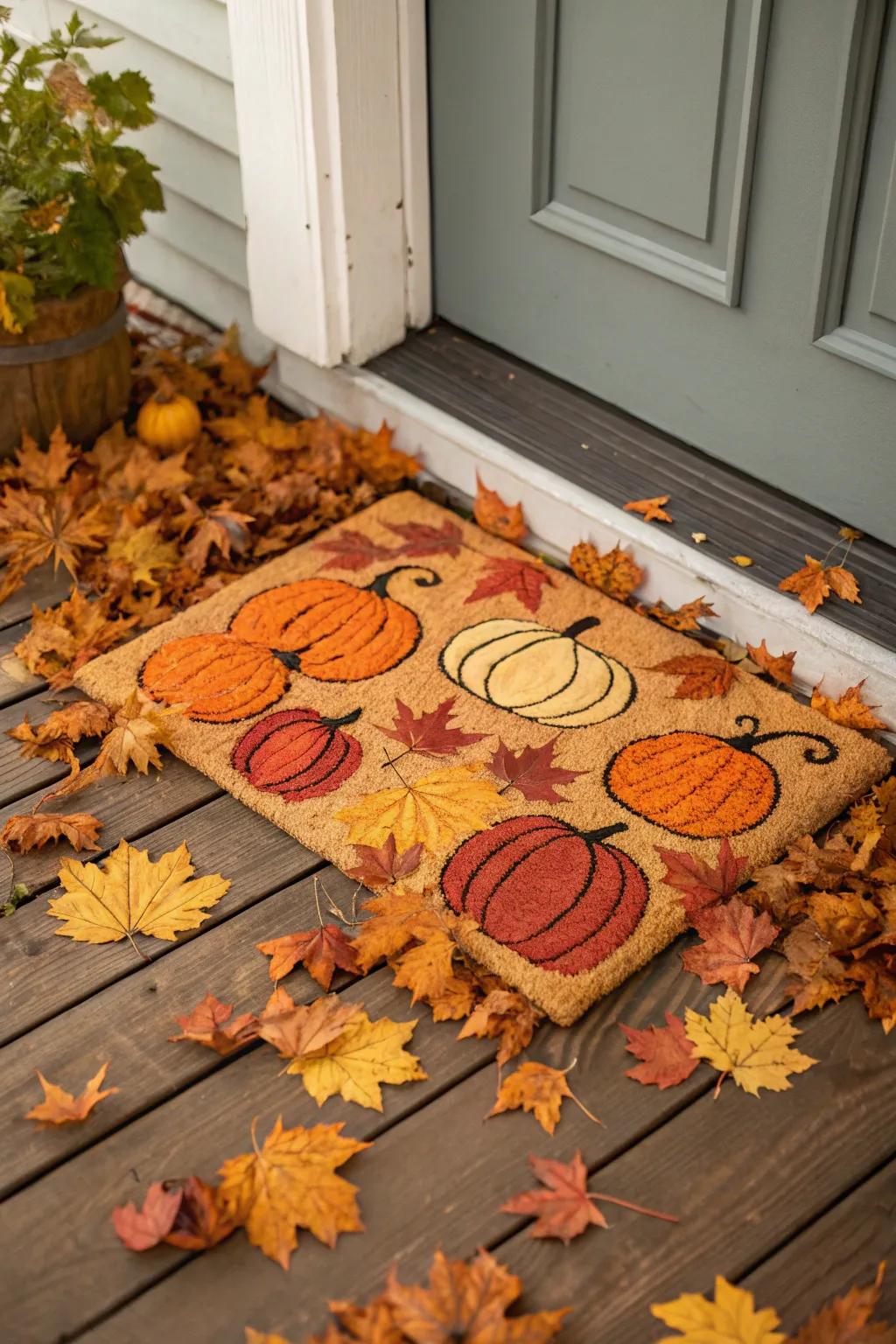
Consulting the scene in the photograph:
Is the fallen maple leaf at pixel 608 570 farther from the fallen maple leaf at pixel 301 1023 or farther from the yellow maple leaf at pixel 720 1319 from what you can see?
the yellow maple leaf at pixel 720 1319

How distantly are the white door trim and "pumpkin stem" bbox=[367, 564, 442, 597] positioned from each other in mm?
493

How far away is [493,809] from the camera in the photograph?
6.35ft

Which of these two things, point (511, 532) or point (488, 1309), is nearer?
point (488, 1309)

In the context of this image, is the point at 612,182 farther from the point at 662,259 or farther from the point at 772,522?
the point at 772,522

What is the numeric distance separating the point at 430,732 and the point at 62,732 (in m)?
0.57

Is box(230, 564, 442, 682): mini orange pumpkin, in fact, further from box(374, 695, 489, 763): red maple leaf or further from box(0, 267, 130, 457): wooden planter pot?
box(0, 267, 130, 457): wooden planter pot

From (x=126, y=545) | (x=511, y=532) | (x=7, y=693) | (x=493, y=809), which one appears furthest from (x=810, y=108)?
(x=7, y=693)

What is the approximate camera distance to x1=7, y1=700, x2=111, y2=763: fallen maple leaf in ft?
6.81

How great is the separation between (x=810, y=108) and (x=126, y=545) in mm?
1341

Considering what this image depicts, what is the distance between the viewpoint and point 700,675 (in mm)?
2143

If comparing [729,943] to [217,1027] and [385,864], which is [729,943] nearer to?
[385,864]

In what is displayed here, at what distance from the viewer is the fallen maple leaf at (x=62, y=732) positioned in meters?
2.07

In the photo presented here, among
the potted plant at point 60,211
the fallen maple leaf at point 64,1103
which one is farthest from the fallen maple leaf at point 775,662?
the potted plant at point 60,211

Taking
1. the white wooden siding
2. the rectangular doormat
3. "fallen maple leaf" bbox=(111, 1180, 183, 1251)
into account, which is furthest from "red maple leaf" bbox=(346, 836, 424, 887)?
the white wooden siding
